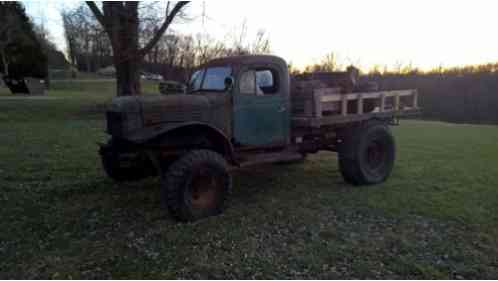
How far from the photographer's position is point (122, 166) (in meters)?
4.69

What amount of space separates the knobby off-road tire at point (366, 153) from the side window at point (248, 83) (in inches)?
69.7

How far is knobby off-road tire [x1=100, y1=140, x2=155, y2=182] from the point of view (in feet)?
15.2

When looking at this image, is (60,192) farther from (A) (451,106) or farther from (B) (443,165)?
(A) (451,106)

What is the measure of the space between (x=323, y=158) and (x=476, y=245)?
4.42 metres

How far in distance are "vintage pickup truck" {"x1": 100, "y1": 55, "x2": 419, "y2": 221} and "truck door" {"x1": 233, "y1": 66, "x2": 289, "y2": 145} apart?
1 centimetres

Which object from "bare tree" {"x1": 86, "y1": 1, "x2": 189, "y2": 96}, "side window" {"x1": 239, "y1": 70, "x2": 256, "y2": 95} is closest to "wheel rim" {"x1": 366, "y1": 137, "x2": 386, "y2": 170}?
"side window" {"x1": 239, "y1": 70, "x2": 256, "y2": 95}

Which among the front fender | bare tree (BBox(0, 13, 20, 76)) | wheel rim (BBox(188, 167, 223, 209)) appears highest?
bare tree (BBox(0, 13, 20, 76))

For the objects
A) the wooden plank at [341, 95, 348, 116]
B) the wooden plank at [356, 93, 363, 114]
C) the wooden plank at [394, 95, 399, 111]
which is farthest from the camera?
the wooden plank at [394, 95, 399, 111]

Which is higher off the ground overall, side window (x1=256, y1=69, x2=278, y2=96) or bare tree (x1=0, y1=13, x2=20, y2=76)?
bare tree (x1=0, y1=13, x2=20, y2=76)

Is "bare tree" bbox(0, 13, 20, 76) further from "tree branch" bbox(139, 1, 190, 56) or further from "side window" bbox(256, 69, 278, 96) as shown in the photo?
"side window" bbox(256, 69, 278, 96)

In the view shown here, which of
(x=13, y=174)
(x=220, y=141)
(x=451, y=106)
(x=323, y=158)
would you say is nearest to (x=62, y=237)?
(x=220, y=141)

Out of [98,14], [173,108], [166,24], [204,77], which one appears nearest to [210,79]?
[204,77]

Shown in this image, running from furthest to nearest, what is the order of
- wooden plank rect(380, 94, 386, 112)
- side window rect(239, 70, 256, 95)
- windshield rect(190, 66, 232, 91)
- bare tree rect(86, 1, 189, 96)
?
bare tree rect(86, 1, 189, 96), wooden plank rect(380, 94, 386, 112), windshield rect(190, 66, 232, 91), side window rect(239, 70, 256, 95)

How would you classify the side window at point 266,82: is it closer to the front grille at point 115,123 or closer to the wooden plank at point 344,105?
the wooden plank at point 344,105
